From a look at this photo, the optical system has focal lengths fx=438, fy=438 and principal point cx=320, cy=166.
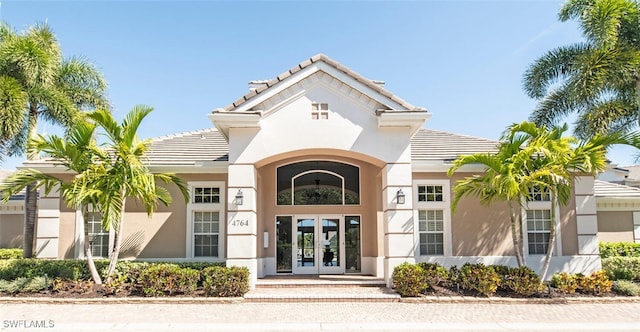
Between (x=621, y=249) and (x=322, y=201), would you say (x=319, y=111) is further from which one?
(x=621, y=249)

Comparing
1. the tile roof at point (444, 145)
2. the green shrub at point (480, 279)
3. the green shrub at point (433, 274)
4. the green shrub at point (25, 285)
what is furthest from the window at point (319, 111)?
the green shrub at point (25, 285)

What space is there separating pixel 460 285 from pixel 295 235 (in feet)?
20.5

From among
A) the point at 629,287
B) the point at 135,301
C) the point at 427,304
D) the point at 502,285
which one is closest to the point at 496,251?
the point at 502,285

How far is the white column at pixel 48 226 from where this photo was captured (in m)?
14.1

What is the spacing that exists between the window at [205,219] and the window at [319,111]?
165 inches

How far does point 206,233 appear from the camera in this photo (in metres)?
14.8

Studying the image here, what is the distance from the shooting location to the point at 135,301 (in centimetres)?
1127

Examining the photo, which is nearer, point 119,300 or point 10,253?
point 119,300

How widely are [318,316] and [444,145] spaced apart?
30.6 ft

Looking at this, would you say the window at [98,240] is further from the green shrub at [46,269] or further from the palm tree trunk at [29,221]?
the palm tree trunk at [29,221]

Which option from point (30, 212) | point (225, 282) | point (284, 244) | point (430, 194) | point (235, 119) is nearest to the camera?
point (225, 282)

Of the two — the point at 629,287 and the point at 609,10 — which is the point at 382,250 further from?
the point at 609,10

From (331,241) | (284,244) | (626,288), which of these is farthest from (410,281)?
(626,288)

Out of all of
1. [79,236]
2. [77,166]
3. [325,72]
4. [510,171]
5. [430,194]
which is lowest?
[79,236]
